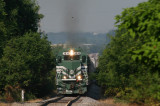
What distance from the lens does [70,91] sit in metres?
29.8

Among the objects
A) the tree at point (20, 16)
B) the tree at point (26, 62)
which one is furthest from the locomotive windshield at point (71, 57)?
the tree at point (20, 16)

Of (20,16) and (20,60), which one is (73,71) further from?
(20,16)

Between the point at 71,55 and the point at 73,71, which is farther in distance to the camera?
the point at 71,55

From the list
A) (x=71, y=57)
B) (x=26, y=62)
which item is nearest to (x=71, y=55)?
(x=71, y=57)

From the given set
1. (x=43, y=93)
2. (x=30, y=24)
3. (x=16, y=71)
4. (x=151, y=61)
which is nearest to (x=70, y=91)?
(x=16, y=71)

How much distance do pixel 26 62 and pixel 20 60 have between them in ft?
4.70

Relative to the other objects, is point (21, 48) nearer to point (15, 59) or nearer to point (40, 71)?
point (15, 59)

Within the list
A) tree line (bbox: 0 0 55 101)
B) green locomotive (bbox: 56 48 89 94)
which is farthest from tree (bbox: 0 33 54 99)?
green locomotive (bbox: 56 48 89 94)

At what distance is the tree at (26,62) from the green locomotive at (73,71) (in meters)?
3.34

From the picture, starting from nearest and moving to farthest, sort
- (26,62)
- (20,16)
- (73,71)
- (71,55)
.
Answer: (73,71), (71,55), (26,62), (20,16)

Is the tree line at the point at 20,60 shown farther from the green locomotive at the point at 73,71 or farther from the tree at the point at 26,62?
the green locomotive at the point at 73,71

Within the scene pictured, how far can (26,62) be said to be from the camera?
3203cm

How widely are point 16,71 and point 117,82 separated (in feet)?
40.3

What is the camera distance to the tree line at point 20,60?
30375 mm
